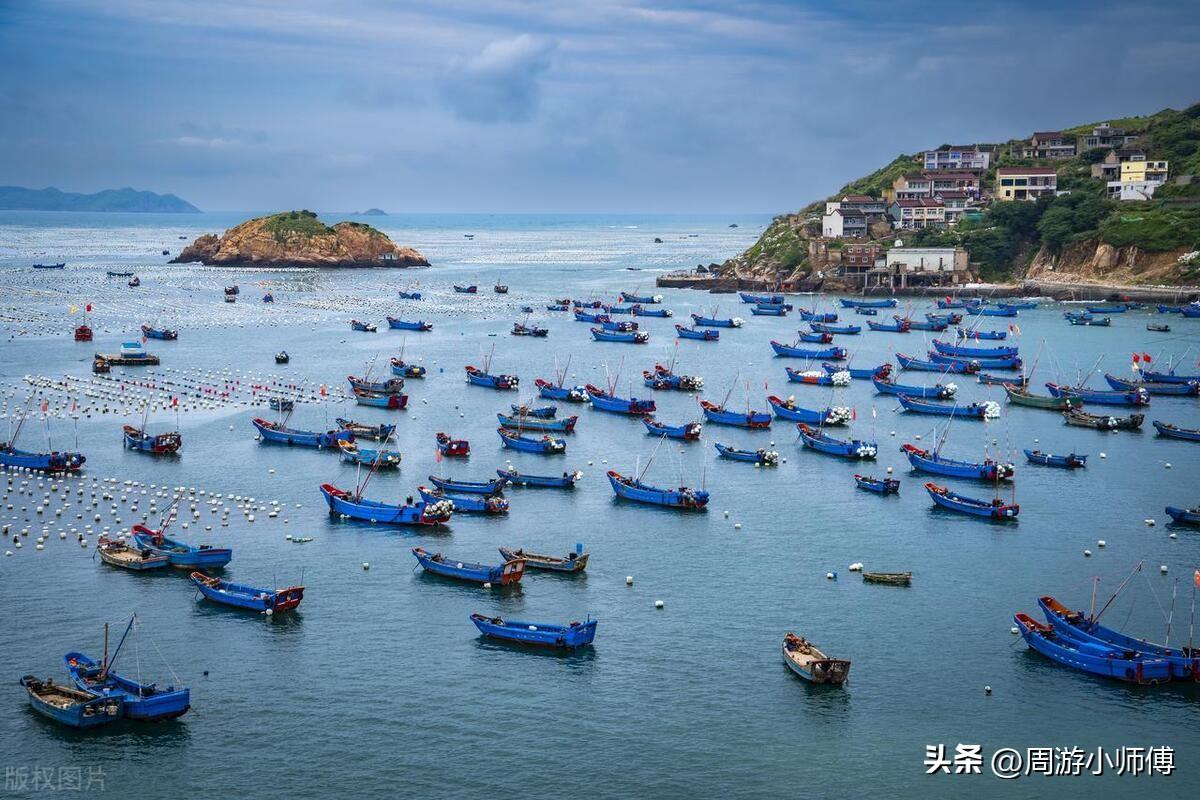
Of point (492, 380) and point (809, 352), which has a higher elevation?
point (809, 352)

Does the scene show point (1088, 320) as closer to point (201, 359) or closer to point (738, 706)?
point (201, 359)

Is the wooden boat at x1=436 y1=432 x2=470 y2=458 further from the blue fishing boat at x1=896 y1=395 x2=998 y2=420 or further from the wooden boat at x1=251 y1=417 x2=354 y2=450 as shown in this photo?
the blue fishing boat at x1=896 y1=395 x2=998 y2=420

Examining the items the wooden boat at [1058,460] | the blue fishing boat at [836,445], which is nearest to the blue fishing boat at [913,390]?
the blue fishing boat at [836,445]

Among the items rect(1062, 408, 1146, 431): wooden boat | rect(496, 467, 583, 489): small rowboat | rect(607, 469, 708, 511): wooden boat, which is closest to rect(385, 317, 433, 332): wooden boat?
rect(496, 467, 583, 489): small rowboat

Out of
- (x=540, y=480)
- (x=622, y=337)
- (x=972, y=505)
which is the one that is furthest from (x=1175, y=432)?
(x=622, y=337)

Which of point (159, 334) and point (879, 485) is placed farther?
point (159, 334)

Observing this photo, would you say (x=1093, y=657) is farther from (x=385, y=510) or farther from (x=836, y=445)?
(x=836, y=445)
